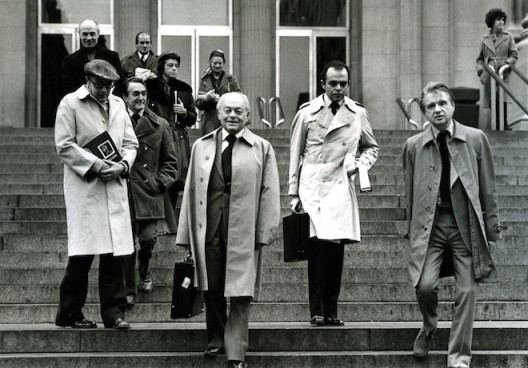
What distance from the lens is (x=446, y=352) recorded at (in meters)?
8.69

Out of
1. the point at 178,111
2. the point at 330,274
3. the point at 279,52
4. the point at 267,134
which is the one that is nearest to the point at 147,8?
the point at 279,52

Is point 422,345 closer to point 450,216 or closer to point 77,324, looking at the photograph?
point 450,216

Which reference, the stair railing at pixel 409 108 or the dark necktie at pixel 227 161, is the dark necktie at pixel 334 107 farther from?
the stair railing at pixel 409 108

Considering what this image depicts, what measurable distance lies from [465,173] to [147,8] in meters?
→ 14.6

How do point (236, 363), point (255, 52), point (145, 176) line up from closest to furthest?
point (236, 363) → point (145, 176) → point (255, 52)

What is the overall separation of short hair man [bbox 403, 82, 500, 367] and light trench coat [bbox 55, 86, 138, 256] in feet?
7.53

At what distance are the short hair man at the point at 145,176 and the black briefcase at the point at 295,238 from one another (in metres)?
1.38

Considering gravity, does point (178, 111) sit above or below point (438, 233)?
above

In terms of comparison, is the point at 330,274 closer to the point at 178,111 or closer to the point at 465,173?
the point at 465,173

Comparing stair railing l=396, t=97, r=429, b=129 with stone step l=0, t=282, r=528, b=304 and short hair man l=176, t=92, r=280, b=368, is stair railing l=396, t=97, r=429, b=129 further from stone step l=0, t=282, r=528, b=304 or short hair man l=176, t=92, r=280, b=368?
short hair man l=176, t=92, r=280, b=368

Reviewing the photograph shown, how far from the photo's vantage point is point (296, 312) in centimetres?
1005

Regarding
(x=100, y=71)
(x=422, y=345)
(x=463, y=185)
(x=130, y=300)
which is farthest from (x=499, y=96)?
(x=100, y=71)

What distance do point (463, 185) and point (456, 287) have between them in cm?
77

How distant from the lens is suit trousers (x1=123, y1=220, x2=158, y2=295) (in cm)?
982
